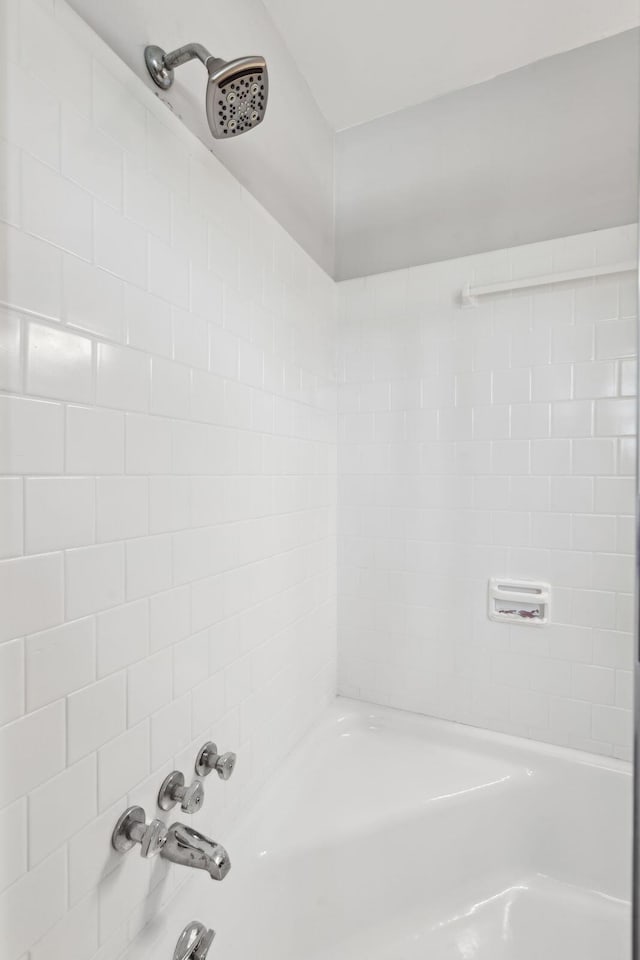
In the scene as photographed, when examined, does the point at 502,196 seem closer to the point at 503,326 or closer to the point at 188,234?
the point at 503,326

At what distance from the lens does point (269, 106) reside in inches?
55.3

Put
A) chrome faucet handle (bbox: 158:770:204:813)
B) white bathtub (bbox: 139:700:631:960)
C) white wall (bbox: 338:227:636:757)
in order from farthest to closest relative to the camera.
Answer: white wall (bbox: 338:227:636:757) < white bathtub (bbox: 139:700:631:960) < chrome faucet handle (bbox: 158:770:204:813)

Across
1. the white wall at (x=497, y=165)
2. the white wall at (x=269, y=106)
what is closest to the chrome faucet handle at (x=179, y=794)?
the white wall at (x=269, y=106)

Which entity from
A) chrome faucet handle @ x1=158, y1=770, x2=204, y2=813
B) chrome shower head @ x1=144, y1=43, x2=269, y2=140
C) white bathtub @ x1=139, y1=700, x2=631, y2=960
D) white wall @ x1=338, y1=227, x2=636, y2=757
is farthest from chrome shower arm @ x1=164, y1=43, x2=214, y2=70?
white bathtub @ x1=139, y1=700, x2=631, y2=960

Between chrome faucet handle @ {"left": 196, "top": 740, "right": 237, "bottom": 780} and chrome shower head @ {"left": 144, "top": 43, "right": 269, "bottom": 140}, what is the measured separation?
1.31 meters

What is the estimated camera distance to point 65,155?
28.5 inches

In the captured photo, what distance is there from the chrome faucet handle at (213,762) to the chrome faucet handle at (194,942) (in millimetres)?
268

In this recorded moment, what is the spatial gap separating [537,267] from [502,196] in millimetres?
289

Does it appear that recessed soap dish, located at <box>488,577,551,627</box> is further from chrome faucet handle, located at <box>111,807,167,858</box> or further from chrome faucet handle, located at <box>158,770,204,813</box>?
chrome faucet handle, located at <box>111,807,167,858</box>

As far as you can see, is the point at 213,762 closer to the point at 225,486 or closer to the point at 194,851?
the point at 194,851

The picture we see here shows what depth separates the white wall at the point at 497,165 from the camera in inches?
57.7

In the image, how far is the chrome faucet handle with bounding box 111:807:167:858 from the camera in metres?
0.81

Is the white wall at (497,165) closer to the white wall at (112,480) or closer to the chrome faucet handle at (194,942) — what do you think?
the white wall at (112,480)

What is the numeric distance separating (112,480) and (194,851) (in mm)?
731
